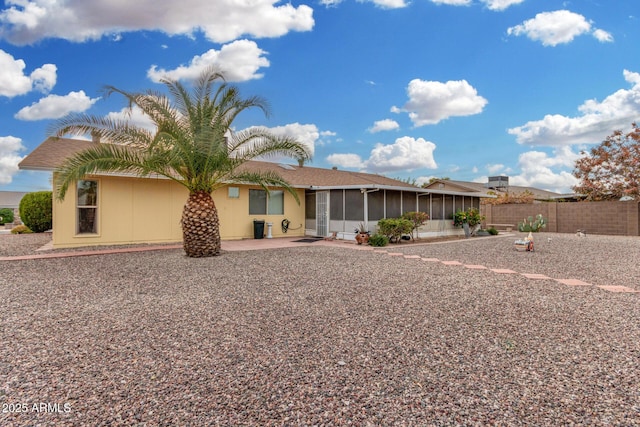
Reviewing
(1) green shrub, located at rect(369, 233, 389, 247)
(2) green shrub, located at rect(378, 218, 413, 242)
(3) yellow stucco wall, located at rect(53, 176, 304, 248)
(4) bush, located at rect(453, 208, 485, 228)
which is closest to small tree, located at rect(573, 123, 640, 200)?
(4) bush, located at rect(453, 208, 485, 228)

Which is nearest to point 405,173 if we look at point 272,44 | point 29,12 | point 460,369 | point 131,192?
point 272,44

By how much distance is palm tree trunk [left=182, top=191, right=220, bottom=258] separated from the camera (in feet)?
30.7

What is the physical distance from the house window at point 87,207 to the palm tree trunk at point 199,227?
4.23m

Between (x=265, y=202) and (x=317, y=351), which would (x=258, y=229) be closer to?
(x=265, y=202)

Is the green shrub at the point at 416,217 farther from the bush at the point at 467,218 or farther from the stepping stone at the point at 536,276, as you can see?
the stepping stone at the point at 536,276

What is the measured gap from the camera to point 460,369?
2.91m

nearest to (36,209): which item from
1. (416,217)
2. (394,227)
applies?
(394,227)

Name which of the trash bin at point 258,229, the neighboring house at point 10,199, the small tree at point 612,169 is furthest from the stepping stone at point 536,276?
the neighboring house at point 10,199

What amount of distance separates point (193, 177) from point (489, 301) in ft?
26.1

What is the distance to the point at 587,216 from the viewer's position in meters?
18.4

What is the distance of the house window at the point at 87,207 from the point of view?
1114 cm

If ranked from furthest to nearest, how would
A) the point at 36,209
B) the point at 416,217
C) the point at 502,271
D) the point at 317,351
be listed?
the point at 36,209, the point at 416,217, the point at 502,271, the point at 317,351

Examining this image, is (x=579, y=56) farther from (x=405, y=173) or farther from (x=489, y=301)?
(x=405, y=173)

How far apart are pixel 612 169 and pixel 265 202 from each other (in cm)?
2032
